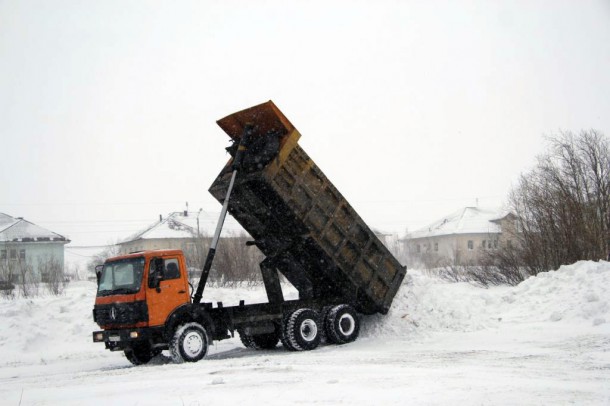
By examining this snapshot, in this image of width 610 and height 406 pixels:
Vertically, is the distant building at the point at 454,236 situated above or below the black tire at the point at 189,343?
above

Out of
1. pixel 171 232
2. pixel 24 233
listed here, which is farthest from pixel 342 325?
pixel 171 232

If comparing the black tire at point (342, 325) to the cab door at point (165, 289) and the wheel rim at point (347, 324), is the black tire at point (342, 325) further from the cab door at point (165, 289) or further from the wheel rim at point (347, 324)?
the cab door at point (165, 289)

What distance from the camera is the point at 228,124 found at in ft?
40.3

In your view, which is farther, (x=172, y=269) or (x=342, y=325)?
(x=342, y=325)

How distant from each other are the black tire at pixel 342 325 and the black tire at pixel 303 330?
11.0 inches

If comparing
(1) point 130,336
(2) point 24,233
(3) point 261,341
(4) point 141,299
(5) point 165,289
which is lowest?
(3) point 261,341

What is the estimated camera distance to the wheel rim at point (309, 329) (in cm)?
1232

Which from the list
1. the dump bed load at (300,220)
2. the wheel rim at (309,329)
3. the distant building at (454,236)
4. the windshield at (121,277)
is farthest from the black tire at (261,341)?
the distant building at (454,236)

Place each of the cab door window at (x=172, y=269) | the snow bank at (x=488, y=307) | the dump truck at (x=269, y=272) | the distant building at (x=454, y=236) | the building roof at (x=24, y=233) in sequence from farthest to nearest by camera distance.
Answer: the distant building at (x=454, y=236)
the building roof at (x=24, y=233)
the snow bank at (x=488, y=307)
the cab door window at (x=172, y=269)
the dump truck at (x=269, y=272)

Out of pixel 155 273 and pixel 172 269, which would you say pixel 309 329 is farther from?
pixel 155 273

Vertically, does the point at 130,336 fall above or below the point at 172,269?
below

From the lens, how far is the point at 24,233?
5372 centimetres

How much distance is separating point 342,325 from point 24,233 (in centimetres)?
4881

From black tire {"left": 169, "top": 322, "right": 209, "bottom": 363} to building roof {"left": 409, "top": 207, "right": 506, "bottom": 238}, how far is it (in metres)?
65.6
